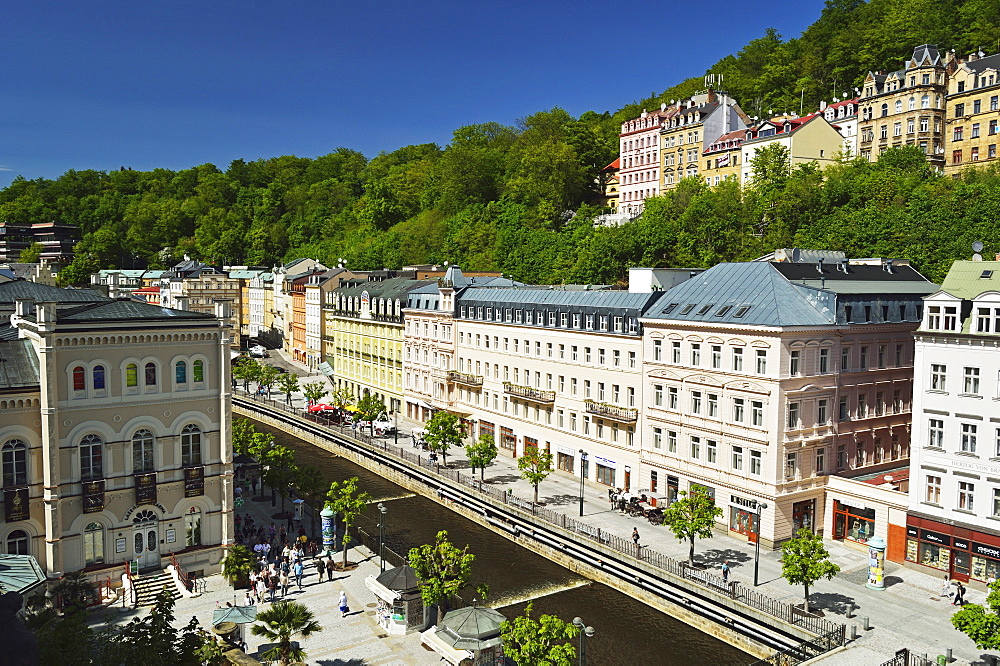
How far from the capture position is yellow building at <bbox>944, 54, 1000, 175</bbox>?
231 ft

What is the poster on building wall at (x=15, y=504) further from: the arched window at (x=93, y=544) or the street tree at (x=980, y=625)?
Answer: the street tree at (x=980, y=625)

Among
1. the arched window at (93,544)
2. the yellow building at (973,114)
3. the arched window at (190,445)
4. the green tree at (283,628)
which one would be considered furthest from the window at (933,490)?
the yellow building at (973,114)

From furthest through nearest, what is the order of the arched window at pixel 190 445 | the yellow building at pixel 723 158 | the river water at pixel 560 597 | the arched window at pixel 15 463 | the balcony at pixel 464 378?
the yellow building at pixel 723 158
the balcony at pixel 464 378
the arched window at pixel 190 445
the arched window at pixel 15 463
the river water at pixel 560 597

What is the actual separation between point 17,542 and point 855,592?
3568 cm

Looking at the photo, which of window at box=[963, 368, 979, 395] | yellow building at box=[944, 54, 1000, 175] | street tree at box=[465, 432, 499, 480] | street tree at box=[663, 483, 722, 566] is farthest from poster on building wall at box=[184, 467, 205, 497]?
yellow building at box=[944, 54, 1000, 175]

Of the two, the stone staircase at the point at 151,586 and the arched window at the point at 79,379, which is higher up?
the arched window at the point at 79,379

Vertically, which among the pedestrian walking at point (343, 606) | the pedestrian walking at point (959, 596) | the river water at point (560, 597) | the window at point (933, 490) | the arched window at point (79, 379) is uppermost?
the arched window at point (79, 379)

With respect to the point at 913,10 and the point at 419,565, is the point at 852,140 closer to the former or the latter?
the point at 913,10

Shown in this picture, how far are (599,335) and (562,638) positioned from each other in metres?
A: 27.8

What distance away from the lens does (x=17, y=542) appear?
32094 mm

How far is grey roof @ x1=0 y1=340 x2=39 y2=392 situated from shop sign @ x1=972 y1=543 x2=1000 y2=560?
134 feet

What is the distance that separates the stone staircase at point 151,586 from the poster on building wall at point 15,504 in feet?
17.7

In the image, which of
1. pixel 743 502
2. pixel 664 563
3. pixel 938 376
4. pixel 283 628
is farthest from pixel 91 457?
pixel 938 376

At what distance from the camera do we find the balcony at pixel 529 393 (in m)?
54.8
